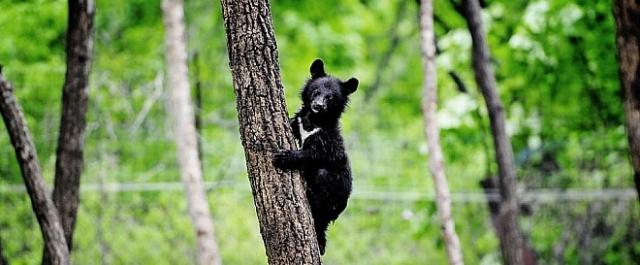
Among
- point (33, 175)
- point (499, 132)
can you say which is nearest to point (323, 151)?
point (33, 175)

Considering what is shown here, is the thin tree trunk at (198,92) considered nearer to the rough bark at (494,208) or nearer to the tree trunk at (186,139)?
the rough bark at (494,208)

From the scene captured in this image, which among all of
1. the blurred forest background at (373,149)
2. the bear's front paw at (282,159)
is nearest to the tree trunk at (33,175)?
the bear's front paw at (282,159)

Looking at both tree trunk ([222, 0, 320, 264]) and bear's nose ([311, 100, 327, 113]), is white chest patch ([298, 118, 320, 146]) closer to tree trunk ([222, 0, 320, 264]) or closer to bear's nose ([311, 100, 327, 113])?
bear's nose ([311, 100, 327, 113])

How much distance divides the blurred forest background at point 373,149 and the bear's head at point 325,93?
447 cm

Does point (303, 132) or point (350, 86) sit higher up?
point (350, 86)

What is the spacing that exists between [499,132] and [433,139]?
1460mm

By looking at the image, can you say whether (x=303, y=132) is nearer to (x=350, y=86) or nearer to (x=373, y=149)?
(x=350, y=86)

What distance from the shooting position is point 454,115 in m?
10.8

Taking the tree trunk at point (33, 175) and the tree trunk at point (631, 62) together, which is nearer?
the tree trunk at point (631, 62)

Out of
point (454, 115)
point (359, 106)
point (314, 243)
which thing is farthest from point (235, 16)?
point (359, 106)

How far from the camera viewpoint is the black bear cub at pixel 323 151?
5.61 meters

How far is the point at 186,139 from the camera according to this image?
7691 mm

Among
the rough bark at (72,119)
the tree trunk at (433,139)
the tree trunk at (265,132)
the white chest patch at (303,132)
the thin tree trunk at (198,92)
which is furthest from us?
the thin tree trunk at (198,92)

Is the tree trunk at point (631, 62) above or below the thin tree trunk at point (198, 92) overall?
below
